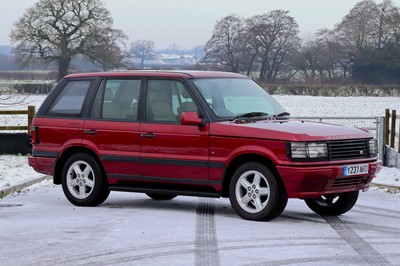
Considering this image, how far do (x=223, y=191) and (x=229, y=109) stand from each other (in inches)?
40.4

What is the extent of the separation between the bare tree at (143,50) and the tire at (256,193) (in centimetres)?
6511

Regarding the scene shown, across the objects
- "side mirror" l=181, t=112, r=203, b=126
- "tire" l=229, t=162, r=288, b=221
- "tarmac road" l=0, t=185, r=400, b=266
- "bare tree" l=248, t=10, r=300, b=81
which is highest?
"bare tree" l=248, t=10, r=300, b=81

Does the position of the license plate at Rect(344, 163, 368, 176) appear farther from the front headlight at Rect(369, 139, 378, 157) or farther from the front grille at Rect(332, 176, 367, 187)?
the front headlight at Rect(369, 139, 378, 157)

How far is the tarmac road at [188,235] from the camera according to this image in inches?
320

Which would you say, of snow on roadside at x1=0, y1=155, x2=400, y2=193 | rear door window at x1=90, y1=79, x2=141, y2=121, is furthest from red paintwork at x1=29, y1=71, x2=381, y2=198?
snow on roadside at x1=0, y1=155, x2=400, y2=193

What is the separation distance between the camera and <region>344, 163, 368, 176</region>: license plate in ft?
34.7

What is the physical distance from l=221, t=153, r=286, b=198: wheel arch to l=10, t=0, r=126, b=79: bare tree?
78.0m

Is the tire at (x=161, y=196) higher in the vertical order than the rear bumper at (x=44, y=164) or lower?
lower

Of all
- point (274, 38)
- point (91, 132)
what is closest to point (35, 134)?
point (91, 132)

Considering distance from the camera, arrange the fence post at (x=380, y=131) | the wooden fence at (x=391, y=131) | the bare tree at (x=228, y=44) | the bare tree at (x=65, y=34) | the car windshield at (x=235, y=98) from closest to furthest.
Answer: the car windshield at (x=235, y=98) < the wooden fence at (x=391, y=131) < the fence post at (x=380, y=131) < the bare tree at (x=65, y=34) < the bare tree at (x=228, y=44)

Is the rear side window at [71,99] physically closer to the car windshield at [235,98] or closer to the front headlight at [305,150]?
the car windshield at [235,98]

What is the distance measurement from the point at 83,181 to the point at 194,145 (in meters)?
1.84

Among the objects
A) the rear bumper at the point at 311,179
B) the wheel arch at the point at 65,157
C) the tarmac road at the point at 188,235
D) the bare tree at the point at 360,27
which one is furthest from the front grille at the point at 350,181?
the bare tree at the point at 360,27

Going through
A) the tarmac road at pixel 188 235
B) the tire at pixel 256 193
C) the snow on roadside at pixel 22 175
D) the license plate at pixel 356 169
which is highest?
the license plate at pixel 356 169
